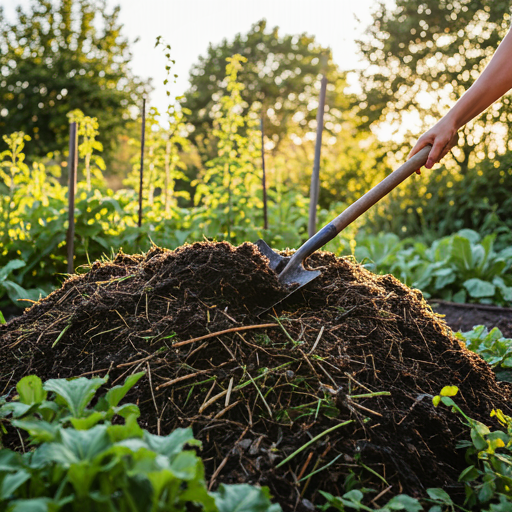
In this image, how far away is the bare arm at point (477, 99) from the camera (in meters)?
1.71

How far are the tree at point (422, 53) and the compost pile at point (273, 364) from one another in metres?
14.1

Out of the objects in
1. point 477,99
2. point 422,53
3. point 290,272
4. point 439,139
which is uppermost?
point 422,53

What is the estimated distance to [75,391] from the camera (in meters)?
1.01

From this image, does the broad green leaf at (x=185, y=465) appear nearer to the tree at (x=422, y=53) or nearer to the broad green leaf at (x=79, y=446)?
the broad green leaf at (x=79, y=446)

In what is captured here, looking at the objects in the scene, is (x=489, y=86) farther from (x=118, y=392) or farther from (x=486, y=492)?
(x=118, y=392)

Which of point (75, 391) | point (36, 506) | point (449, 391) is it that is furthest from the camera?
point (449, 391)

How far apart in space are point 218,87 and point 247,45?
4.00m

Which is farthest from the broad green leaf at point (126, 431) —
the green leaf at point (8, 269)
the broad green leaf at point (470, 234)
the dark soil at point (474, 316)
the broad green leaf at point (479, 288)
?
the broad green leaf at point (470, 234)

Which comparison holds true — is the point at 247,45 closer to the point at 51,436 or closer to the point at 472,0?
the point at 472,0

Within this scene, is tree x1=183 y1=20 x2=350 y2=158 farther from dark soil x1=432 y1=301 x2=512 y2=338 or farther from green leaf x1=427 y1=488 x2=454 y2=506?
green leaf x1=427 y1=488 x2=454 y2=506

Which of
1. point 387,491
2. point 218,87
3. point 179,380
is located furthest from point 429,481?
point 218,87

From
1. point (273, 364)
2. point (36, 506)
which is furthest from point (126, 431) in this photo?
point (273, 364)

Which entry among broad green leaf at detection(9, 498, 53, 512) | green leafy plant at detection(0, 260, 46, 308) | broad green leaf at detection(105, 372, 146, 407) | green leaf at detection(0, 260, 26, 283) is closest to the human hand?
broad green leaf at detection(105, 372, 146, 407)

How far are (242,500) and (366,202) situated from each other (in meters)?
1.43
